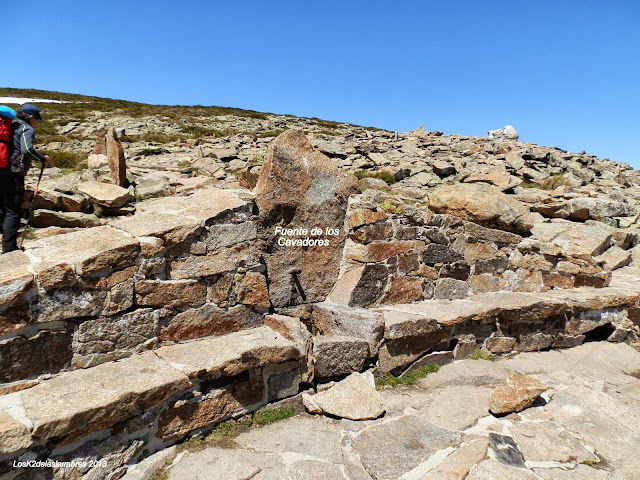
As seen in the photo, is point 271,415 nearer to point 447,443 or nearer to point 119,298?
point 447,443

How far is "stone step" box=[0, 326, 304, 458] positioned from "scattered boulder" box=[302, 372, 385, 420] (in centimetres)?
36

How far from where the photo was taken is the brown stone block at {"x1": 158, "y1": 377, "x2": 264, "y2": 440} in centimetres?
253

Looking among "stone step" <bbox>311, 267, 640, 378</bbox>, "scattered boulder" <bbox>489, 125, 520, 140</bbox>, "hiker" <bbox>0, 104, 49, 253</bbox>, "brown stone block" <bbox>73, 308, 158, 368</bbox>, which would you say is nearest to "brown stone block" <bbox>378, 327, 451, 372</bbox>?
"stone step" <bbox>311, 267, 640, 378</bbox>

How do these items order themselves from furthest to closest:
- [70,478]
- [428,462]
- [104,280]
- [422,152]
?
1. [422,152]
2. [104,280]
3. [428,462]
4. [70,478]

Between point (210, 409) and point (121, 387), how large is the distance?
0.63 metres

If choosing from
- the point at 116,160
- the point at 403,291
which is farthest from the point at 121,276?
the point at 116,160

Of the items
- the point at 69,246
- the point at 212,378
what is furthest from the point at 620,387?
the point at 69,246

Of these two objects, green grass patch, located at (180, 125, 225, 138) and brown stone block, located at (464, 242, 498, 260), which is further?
green grass patch, located at (180, 125, 225, 138)

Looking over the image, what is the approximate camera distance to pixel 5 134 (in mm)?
4117

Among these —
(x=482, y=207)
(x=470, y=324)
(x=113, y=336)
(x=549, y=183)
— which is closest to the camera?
(x=113, y=336)

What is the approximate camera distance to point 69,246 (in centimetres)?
270

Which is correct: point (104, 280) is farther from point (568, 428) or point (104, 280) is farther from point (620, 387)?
point (620, 387)

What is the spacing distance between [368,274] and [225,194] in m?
1.61

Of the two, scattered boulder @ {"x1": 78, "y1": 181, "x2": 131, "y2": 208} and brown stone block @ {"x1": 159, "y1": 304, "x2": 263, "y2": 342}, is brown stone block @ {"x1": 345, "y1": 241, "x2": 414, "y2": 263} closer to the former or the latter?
brown stone block @ {"x1": 159, "y1": 304, "x2": 263, "y2": 342}
